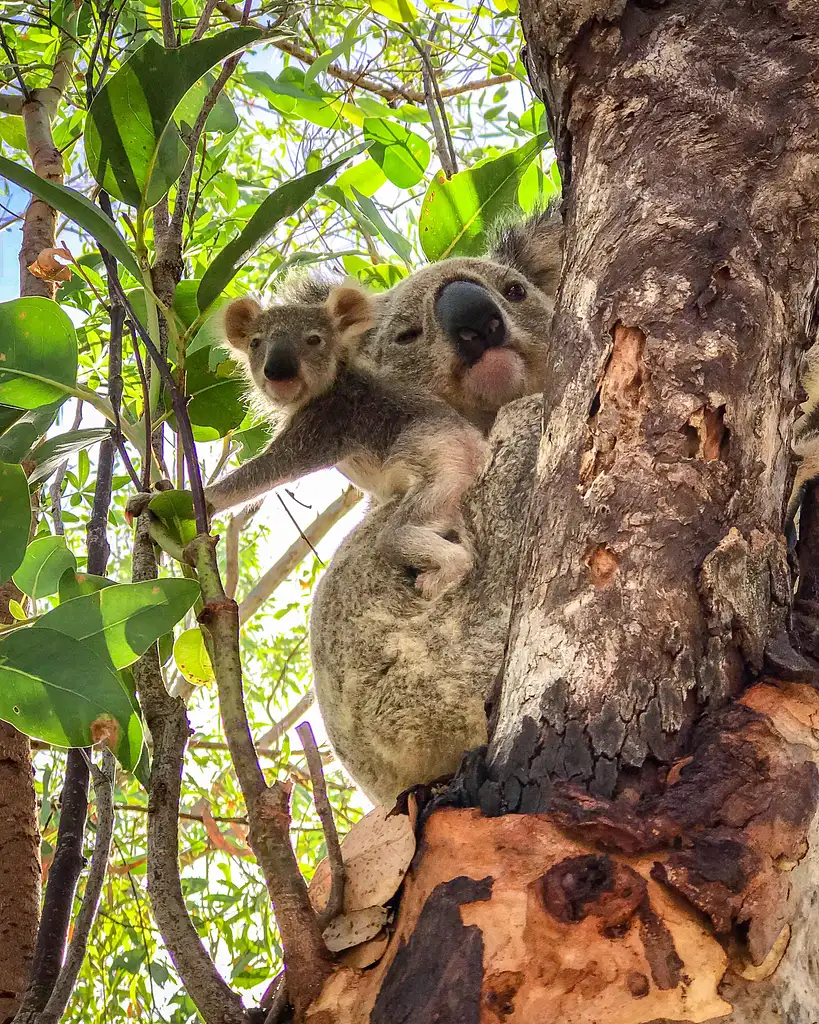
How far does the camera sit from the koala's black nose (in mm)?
2305

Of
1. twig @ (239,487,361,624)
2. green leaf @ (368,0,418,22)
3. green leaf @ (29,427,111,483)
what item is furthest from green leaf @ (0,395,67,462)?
twig @ (239,487,361,624)

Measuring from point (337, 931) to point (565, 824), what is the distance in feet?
1.16

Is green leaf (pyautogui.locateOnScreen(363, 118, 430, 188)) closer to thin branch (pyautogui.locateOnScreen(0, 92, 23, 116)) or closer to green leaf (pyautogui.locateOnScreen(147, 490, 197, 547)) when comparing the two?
thin branch (pyautogui.locateOnScreen(0, 92, 23, 116))

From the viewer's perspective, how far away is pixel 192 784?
12.6 feet

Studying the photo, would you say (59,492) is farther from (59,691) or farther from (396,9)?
(396,9)

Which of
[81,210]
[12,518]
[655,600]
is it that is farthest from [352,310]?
[655,600]

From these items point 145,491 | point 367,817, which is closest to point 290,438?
point 145,491

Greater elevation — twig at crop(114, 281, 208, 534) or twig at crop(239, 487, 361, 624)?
twig at crop(114, 281, 208, 534)

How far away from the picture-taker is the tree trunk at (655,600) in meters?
0.96

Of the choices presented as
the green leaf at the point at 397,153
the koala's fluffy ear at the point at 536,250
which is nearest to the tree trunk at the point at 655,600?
the koala's fluffy ear at the point at 536,250

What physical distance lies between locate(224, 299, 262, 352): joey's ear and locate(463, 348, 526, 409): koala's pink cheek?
597mm

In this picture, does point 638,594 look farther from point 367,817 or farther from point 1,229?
point 1,229

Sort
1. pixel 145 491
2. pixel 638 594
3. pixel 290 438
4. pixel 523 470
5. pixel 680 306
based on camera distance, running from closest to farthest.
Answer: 1. pixel 638 594
2. pixel 680 306
3. pixel 145 491
4. pixel 523 470
5. pixel 290 438

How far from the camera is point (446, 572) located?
6.04 ft
